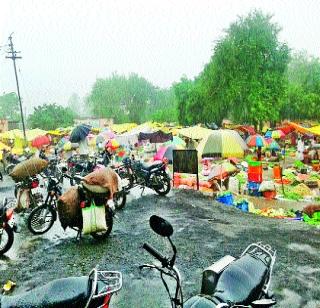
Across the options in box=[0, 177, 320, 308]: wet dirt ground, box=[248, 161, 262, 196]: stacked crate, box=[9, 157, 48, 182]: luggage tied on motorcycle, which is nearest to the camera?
box=[0, 177, 320, 308]: wet dirt ground

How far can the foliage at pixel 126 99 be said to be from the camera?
238ft

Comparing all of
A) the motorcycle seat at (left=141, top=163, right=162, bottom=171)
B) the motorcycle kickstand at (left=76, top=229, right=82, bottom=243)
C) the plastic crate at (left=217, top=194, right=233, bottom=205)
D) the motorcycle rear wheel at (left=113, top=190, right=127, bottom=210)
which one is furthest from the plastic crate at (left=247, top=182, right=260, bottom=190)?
the motorcycle kickstand at (left=76, top=229, right=82, bottom=243)

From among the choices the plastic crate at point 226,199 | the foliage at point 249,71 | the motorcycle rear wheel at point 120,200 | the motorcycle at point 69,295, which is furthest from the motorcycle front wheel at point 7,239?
the foliage at point 249,71

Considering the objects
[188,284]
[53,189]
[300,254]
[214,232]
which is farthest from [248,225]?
[53,189]

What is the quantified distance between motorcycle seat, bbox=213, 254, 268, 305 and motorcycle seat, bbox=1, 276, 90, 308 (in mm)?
1000

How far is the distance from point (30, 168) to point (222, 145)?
18.2 feet

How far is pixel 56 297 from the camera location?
2.81 meters

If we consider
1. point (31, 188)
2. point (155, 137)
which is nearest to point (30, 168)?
point (31, 188)

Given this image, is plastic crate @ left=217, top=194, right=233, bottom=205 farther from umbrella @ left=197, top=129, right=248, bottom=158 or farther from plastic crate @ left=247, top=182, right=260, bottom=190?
plastic crate @ left=247, top=182, right=260, bottom=190

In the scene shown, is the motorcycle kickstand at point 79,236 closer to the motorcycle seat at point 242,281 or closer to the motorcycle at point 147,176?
the motorcycle at point 147,176

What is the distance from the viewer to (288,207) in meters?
12.2

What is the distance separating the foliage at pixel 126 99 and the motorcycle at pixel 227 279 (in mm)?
67811

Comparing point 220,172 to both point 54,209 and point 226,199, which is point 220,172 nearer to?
point 226,199

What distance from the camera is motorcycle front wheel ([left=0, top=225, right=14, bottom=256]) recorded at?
19.8 ft
